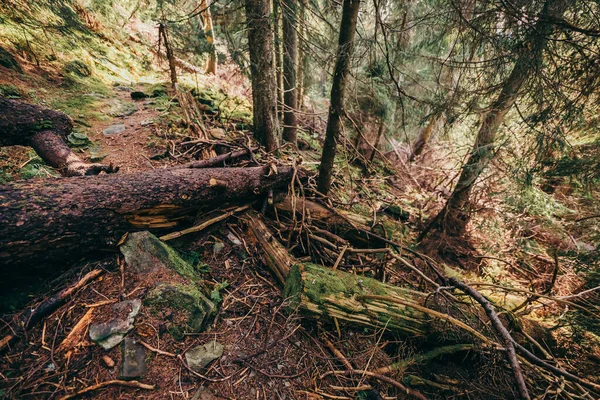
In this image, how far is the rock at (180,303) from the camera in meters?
2.03

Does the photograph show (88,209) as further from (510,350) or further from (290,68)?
(290,68)

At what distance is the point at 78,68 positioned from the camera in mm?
6777

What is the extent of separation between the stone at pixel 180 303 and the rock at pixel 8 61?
23.1ft

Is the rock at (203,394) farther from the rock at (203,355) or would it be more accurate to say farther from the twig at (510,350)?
the twig at (510,350)

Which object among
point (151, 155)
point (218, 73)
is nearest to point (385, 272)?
point (151, 155)

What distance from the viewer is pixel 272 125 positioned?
16.2ft

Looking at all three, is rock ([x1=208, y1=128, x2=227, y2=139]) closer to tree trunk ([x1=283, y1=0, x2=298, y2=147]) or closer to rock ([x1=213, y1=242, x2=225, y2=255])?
tree trunk ([x1=283, y1=0, x2=298, y2=147])

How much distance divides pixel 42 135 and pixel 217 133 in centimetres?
263

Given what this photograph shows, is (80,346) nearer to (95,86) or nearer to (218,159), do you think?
(218,159)

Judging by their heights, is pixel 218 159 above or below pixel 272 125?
below

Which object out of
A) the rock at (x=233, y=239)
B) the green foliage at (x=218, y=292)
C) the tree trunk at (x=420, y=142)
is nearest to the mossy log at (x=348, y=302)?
the green foliage at (x=218, y=292)

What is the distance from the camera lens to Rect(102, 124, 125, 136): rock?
190 inches

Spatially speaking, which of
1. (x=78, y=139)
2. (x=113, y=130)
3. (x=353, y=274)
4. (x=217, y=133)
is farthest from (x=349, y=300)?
(x=113, y=130)

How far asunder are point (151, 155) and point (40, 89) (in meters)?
3.67
